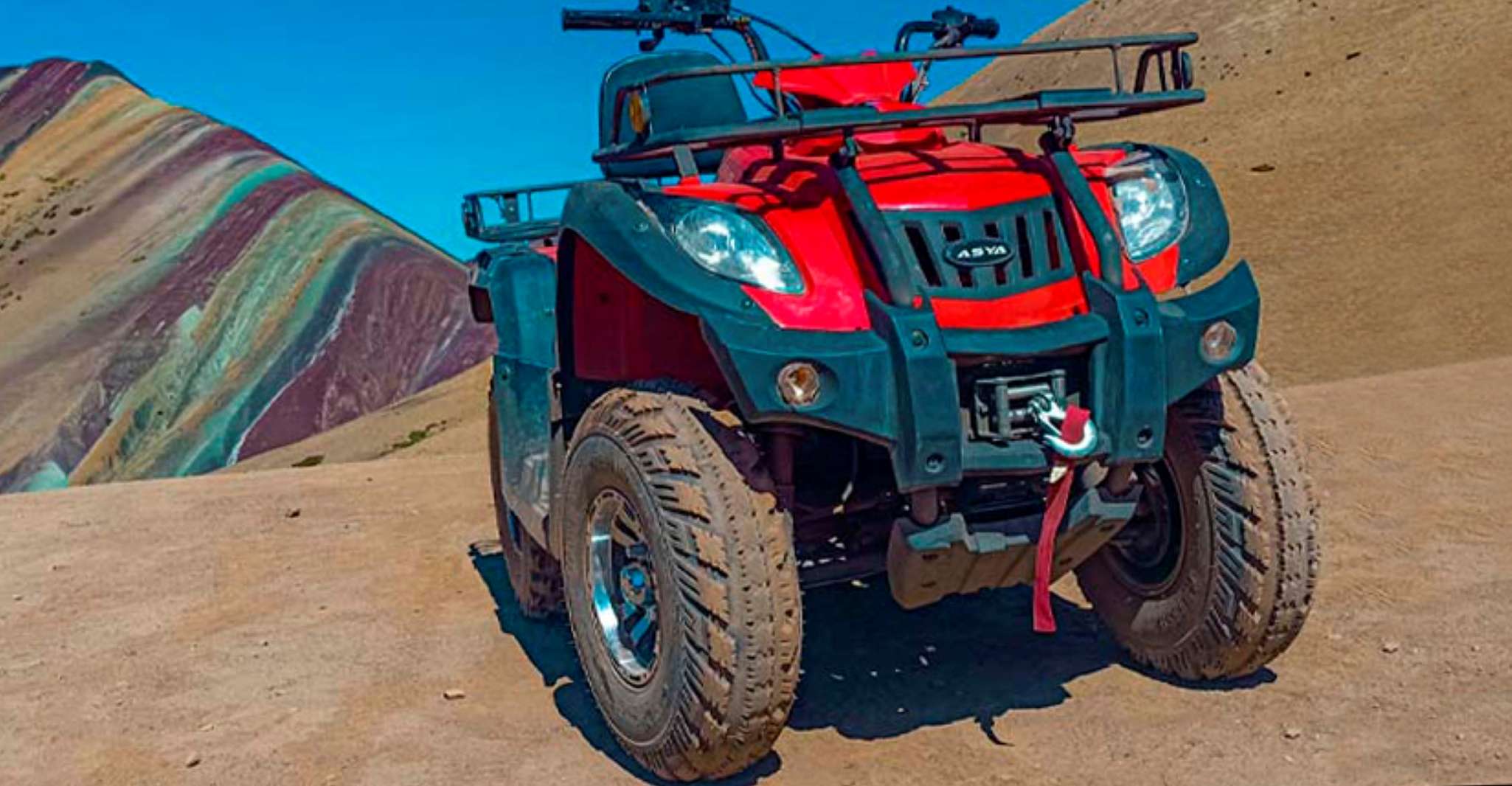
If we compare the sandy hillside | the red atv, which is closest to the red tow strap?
the red atv

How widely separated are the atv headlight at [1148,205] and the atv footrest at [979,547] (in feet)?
2.41

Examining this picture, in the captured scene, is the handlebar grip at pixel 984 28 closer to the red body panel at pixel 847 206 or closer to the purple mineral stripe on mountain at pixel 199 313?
the red body panel at pixel 847 206

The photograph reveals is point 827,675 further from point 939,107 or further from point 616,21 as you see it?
point 616,21

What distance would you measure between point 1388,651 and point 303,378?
2915 centimetres

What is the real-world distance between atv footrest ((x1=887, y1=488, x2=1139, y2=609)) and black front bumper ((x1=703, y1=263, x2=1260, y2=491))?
18cm

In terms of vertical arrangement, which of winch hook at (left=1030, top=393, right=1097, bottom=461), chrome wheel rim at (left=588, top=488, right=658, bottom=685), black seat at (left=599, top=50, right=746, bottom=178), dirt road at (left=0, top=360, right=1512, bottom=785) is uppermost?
black seat at (left=599, top=50, right=746, bottom=178)

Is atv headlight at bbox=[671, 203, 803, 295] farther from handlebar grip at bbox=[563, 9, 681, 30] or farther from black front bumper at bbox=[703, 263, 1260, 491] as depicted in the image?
handlebar grip at bbox=[563, 9, 681, 30]

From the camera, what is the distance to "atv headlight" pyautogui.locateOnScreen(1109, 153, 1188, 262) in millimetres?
3859

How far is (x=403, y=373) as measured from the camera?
31.8m

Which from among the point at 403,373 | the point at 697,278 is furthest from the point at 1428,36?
the point at 697,278

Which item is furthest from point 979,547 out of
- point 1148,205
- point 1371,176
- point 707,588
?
point 1371,176

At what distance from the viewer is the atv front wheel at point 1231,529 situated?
12.8ft

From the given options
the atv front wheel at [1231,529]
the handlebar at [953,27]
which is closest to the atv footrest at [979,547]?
the atv front wheel at [1231,529]

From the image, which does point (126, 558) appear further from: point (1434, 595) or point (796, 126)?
point (1434, 595)
